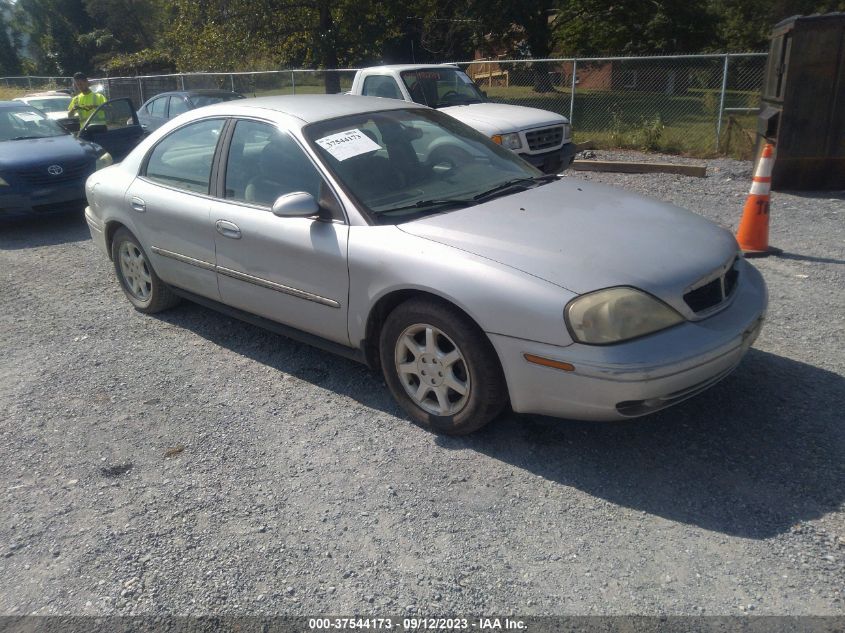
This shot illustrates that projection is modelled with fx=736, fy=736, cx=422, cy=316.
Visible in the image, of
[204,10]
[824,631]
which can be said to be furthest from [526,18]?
[824,631]

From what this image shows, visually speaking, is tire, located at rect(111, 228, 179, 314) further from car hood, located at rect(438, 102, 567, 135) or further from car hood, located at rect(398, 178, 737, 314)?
car hood, located at rect(438, 102, 567, 135)

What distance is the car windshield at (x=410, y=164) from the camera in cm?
406

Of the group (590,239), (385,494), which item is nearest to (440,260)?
(590,239)

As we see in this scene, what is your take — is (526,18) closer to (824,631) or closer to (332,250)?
(332,250)

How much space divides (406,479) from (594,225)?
1593mm

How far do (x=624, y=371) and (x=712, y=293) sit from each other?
79cm

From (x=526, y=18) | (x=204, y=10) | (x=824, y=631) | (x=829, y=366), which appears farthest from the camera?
(x=526, y=18)

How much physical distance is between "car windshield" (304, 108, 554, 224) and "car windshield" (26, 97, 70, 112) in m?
14.9

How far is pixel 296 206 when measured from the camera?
3.90m

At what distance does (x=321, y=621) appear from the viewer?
104 inches

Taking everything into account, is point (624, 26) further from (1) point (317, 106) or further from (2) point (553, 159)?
(1) point (317, 106)

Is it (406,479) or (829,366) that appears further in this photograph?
(829,366)

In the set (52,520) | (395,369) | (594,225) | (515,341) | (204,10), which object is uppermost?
(204,10)

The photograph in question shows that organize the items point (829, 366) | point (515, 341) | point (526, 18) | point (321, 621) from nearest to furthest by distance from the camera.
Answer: point (321, 621) → point (515, 341) → point (829, 366) → point (526, 18)
